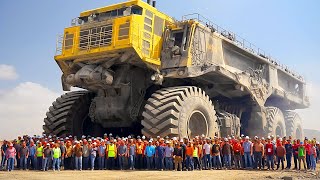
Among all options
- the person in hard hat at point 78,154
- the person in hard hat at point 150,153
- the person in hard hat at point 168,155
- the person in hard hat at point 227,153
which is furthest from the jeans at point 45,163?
the person in hard hat at point 227,153

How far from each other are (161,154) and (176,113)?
144 cm

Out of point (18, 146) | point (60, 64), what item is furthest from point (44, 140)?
point (60, 64)

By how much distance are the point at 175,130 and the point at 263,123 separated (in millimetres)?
7502

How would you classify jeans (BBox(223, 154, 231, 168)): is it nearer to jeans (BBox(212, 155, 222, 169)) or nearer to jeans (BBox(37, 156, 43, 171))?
jeans (BBox(212, 155, 222, 169))

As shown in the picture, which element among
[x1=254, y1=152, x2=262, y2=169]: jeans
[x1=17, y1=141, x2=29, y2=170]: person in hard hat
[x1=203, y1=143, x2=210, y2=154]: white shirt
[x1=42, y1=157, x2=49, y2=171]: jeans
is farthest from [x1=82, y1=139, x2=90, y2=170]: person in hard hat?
[x1=254, y1=152, x2=262, y2=169]: jeans

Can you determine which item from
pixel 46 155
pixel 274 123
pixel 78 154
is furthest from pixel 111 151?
pixel 274 123

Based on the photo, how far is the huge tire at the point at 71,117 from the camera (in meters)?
15.7

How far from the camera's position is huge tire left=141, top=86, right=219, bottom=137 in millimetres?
12402

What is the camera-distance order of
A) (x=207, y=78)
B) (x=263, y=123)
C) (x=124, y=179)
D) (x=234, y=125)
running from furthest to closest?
1. (x=263, y=123)
2. (x=234, y=125)
3. (x=207, y=78)
4. (x=124, y=179)

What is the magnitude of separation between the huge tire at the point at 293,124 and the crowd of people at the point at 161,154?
10174mm

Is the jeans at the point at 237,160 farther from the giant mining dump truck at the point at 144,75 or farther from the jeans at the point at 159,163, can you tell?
the jeans at the point at 159,163

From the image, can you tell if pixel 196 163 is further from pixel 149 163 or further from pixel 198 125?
pixel 198 125

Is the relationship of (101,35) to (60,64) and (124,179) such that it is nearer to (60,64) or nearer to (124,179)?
(60,64)

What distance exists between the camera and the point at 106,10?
571 inches
